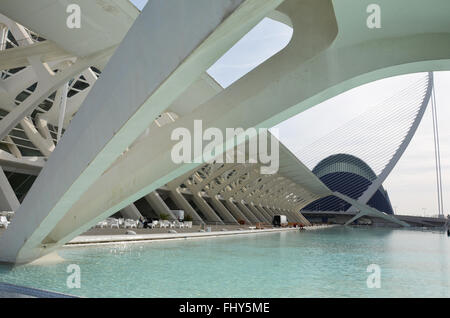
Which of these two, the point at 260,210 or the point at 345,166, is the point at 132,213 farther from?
the point at 345,166

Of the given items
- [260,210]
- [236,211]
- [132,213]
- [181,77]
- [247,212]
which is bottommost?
[181,77]

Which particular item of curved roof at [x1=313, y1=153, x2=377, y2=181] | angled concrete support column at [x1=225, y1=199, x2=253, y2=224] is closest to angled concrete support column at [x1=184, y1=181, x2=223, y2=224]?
angled concrete support column at [x1=225, y1=199, x2=253, y2=224]

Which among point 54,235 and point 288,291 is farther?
point 54,235

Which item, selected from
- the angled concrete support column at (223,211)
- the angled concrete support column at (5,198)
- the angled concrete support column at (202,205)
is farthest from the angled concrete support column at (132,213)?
the angled concrete support column at (223,211)

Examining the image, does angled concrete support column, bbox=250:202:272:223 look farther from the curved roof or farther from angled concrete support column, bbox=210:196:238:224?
the curved roof

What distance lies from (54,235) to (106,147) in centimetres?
342

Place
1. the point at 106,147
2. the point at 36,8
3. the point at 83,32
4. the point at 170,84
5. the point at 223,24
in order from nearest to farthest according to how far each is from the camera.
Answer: the point at 223,24 → the point at 170,84 → the point at 106,147 → the point at 36,8 → the point at 83,32

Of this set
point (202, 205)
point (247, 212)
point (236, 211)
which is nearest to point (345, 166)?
point (247, 212)

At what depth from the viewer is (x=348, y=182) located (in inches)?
3497

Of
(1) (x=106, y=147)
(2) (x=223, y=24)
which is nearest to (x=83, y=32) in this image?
(1) (x=106, y=147)

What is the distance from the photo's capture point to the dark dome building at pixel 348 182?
8762 cm
